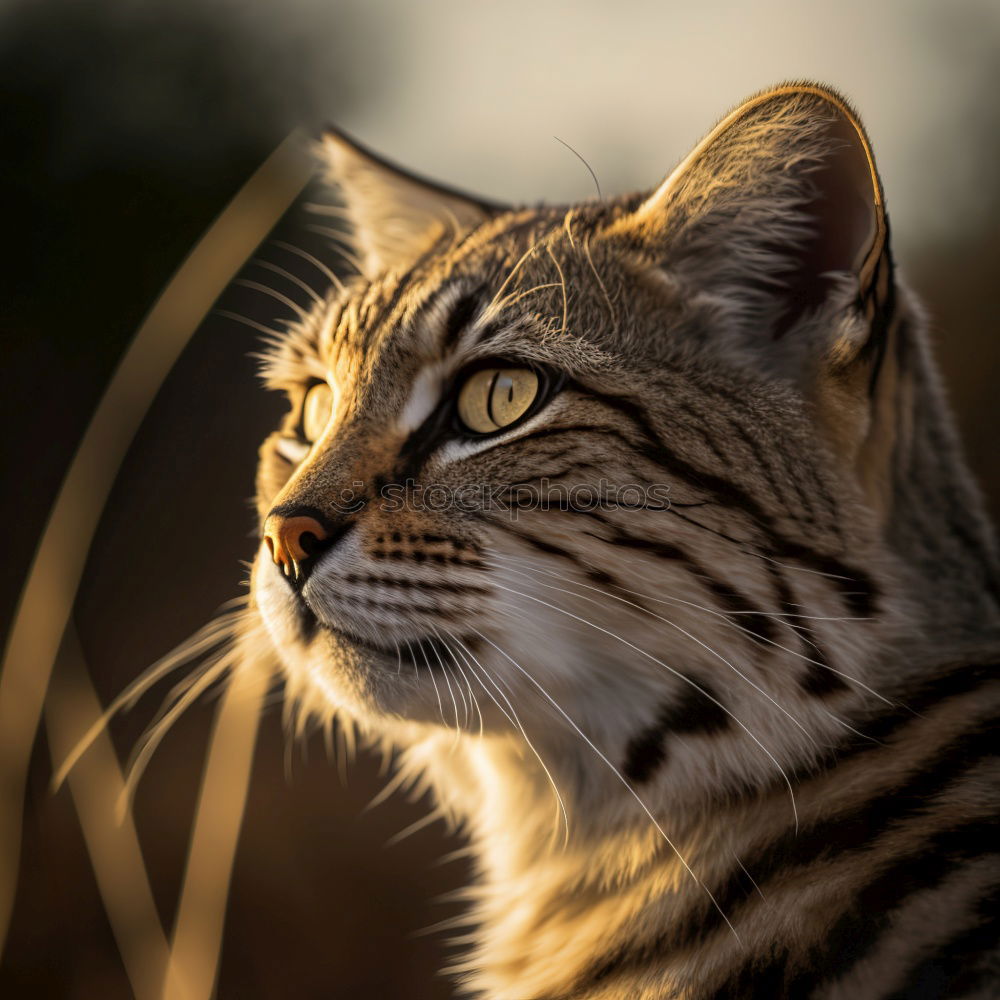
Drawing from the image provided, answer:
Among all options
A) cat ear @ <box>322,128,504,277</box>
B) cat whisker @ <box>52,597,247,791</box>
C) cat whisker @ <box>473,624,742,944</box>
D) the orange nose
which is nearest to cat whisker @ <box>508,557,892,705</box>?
cat whisker @ <box>473,624,742,944</box>

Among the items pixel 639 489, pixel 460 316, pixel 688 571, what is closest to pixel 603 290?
pixel 460 316

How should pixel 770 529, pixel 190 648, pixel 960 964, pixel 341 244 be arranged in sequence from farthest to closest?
pixel 341 244, pixel 190 648, pixel 770 529, pixel 960 964

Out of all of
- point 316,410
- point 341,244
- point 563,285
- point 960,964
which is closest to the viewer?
point 960,964

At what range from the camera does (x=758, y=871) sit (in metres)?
1.20

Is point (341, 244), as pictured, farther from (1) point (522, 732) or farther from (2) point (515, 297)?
(1) point (522, 732)

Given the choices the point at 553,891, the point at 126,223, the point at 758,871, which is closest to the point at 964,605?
the point at 758,871

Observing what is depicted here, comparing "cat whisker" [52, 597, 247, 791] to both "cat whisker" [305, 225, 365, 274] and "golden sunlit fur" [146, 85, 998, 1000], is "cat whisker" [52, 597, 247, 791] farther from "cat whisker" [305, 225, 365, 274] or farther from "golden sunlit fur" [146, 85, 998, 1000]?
"cat whisker" [305, 225, 365, 274]

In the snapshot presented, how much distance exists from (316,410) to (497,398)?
1.43 ft

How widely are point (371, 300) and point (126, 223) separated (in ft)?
4.20

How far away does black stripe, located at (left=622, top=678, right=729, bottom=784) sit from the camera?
125cm

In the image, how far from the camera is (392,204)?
188cm

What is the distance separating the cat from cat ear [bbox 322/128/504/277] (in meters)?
0.46

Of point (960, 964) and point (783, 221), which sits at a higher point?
point (783, 221)

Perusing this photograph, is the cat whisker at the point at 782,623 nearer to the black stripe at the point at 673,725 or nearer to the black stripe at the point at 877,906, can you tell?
the black stripe at the point at 673,725
